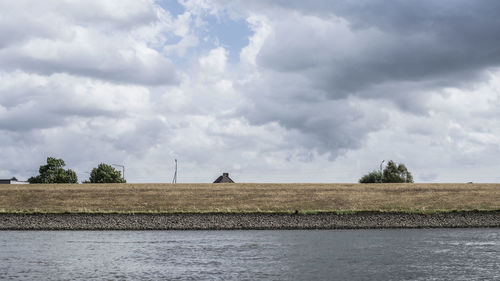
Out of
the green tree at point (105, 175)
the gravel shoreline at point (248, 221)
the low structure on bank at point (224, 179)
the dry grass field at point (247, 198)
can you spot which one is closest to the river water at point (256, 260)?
the gravel shoreline at point (248, 221)

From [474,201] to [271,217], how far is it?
35.9m

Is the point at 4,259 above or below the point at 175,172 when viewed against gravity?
below

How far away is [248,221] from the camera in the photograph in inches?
2913

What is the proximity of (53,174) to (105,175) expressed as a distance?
48.2ft

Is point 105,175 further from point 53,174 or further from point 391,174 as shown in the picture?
point 391,174

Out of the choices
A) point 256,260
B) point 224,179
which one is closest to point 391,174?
point 224,179

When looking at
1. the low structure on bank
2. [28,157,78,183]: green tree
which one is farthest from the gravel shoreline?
the low structure on bank

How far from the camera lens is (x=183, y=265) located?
32281 millimetres

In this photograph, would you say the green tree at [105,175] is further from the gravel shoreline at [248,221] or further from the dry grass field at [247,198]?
the gravel shoreline at [248,221]

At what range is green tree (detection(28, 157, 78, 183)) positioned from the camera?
153 m

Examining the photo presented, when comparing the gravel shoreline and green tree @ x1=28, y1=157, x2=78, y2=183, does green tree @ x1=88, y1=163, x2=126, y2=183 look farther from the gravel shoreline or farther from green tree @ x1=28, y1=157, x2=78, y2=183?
the gravel shoreline

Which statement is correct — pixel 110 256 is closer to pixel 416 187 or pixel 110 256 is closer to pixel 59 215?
pixel 59 215

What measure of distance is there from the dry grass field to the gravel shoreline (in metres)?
3.44

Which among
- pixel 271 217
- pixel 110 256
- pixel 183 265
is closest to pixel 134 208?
pixel 271 217
